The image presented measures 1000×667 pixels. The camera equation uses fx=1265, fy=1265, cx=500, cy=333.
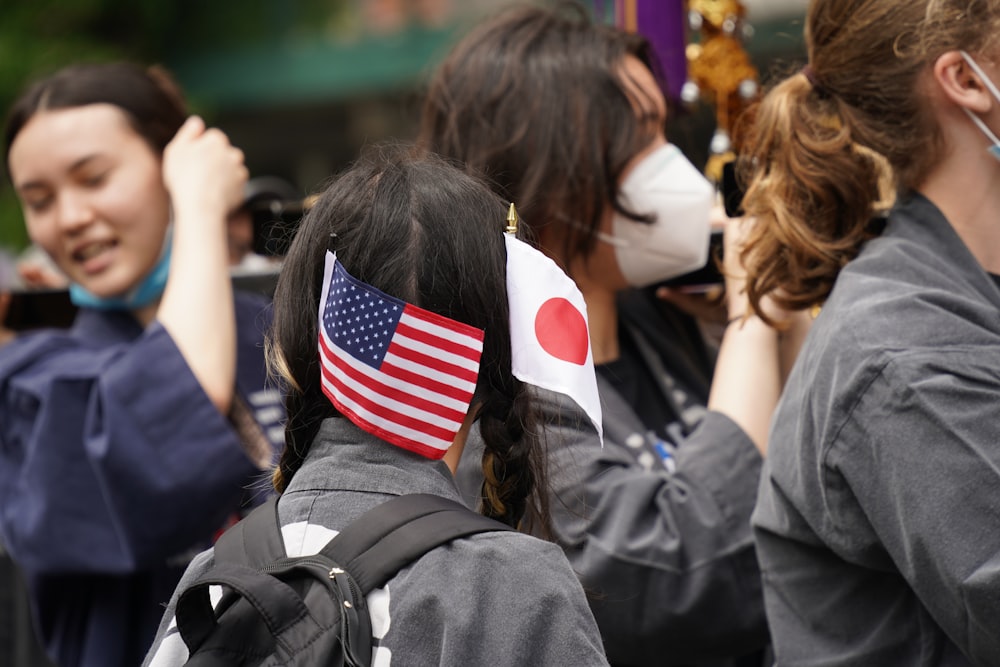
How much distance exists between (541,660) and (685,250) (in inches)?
53.4

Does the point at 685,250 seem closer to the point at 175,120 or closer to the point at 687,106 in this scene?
the point at 687,106

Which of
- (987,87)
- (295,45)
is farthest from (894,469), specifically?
(295,45)

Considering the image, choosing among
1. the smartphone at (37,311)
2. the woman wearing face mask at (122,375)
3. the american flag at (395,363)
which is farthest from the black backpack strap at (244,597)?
the smartphone at (37,311)

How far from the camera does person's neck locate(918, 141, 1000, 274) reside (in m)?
1.95

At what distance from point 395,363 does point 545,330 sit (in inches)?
7.3

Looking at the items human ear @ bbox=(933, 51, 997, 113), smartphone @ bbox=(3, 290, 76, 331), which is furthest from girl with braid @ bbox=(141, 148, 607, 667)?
smartphone @ bbox=(3, 290, 76, 331)

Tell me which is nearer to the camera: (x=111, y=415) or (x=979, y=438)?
(x=979, y=438)

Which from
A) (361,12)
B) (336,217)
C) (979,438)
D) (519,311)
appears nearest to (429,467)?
(519,311)

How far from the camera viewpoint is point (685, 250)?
2594 millimetres

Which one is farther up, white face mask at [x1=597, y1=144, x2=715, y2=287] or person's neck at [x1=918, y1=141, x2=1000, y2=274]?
person's neck at [x1=918, y1=141, x2=1000, y2=274]

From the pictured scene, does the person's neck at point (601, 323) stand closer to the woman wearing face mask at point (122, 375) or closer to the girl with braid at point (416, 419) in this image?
the woman wearing face mask at point (122, 375)

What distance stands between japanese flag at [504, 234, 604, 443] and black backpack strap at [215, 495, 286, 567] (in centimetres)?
34

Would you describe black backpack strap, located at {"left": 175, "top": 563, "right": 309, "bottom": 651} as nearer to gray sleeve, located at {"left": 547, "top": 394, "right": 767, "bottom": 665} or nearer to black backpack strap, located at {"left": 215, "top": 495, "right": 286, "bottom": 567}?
black backpack strap, located at {"left": 215, "top": 495, "right": 286, "bottom": 567}

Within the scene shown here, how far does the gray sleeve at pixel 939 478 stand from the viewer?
5.39 ft
